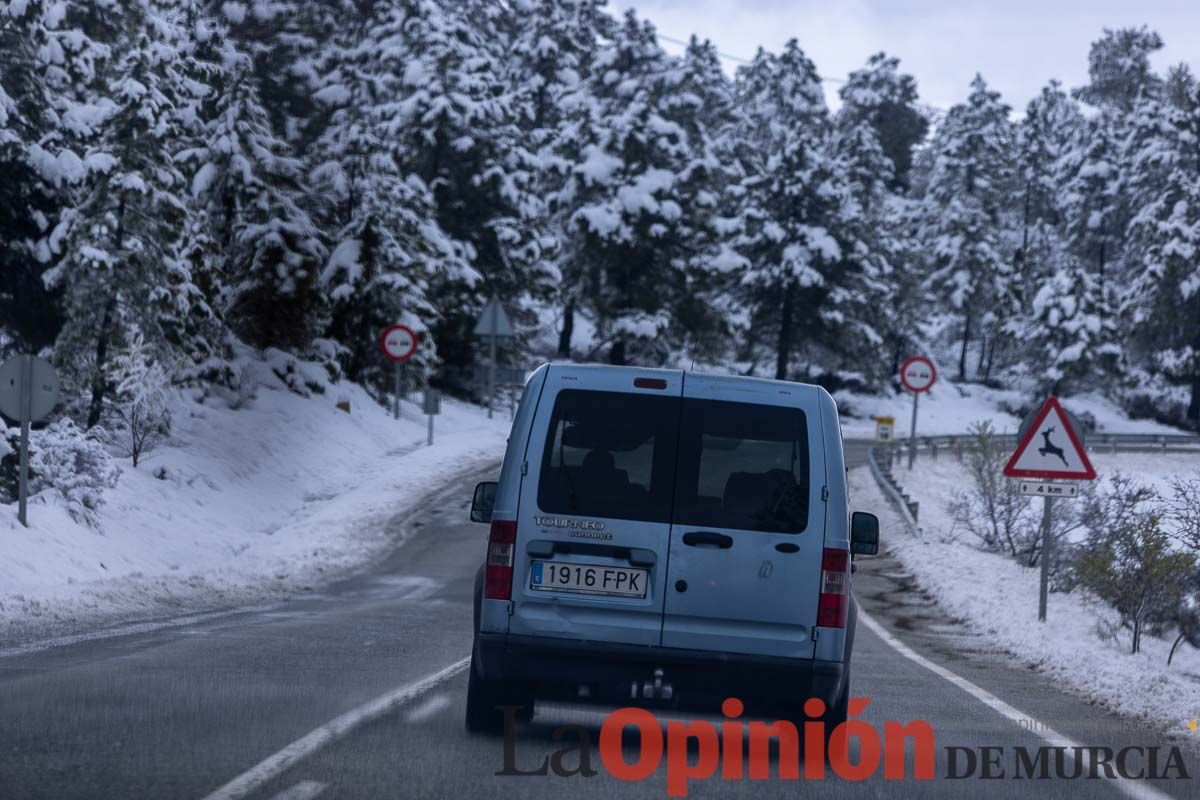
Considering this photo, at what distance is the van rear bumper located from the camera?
6.95 metres

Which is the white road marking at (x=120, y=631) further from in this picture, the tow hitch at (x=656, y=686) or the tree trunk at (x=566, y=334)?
the tree trunk at (x=566, y=334)

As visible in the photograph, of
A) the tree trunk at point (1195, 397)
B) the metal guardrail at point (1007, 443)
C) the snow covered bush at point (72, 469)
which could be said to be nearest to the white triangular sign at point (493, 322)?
the metal guardrail at point (1007, 443)

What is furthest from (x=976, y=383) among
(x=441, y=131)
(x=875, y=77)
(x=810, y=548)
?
(x=810, y=548)

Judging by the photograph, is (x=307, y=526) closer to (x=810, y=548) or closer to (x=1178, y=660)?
(x=1178, y=660)

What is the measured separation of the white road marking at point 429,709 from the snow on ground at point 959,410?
52167 millimetres

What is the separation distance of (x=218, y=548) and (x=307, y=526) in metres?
1.92

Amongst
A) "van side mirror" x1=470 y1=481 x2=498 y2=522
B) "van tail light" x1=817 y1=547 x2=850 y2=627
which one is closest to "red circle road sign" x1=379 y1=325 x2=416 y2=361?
"van side mirror" x1=470 y1=481 x2=498 y2=522

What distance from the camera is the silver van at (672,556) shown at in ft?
22.9

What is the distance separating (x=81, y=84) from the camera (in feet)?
93.7

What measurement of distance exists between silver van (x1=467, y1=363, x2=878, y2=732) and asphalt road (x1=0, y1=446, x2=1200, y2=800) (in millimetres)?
536

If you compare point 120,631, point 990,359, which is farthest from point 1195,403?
point 120,631

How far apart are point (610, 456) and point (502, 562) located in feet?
2.56

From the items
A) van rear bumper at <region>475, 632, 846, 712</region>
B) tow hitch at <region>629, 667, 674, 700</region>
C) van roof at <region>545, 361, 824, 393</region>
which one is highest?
van roof at <region>545, 361, 824, 393</region>

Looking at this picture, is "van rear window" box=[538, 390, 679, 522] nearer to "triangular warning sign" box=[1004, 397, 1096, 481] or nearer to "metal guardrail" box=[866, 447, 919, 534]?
"triangular warning sign" box=[1004, 397, 1096, 481]
